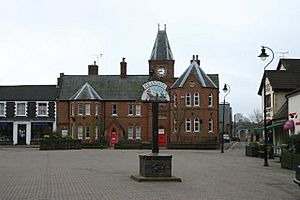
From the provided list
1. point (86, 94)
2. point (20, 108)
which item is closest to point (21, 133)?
point (20, 108)

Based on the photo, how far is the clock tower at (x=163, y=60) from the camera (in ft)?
230

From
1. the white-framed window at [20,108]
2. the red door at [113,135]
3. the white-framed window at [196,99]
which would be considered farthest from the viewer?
the white-framed window at [20,108]

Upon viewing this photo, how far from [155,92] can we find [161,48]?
50294 mm

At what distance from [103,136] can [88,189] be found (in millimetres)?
52075

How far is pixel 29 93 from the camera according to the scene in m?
71.1

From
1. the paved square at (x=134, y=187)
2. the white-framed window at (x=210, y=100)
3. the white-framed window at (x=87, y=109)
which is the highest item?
the white-framed window at (x=210, y=100)

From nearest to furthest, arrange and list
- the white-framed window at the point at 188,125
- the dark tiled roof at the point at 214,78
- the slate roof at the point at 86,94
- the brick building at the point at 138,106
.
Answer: the white-framed window at the point at 188,125, the brick building at the point at 138,106, the slate roof at the point at 86,94, the dark tiled roof at the point at 214,78

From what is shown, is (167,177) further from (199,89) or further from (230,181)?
(199,89)

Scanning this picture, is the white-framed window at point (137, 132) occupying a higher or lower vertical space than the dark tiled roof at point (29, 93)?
lower

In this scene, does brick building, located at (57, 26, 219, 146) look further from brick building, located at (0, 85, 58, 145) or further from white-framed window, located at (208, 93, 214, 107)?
brick building, located at (0, 85, 58, 145)

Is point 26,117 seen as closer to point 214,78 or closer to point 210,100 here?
point 210,100

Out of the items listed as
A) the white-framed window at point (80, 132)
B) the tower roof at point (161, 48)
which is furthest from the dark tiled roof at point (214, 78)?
the white-framed window at point (80, 132)

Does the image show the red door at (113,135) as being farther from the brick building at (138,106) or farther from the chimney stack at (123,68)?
the chimney stack at (123,68)

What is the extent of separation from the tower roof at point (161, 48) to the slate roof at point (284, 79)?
27.1 m
